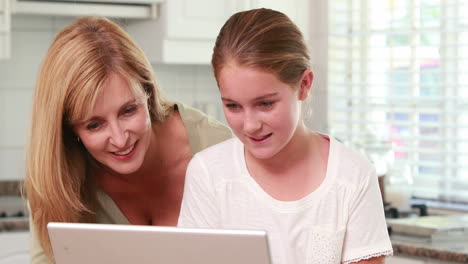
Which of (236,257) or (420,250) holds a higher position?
(236,257)

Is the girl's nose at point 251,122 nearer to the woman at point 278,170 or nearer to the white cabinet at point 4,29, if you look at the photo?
the woman at point 278,170

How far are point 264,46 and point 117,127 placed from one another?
1.18 feet

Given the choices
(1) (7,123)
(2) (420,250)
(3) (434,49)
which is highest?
(3) (434,49)

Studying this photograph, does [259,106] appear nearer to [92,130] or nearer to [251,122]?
[251,122]

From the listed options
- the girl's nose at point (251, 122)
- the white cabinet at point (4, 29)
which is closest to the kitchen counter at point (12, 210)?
the white cabinet at point (4, 29)

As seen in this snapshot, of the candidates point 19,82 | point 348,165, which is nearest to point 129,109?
point 348,165

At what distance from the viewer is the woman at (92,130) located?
161 centimetres

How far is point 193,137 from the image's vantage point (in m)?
1.92

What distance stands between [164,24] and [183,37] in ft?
0.29

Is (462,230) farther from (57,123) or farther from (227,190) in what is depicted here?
(57,123)

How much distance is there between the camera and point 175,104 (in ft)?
6.44

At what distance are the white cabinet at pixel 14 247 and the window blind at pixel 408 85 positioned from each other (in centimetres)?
130

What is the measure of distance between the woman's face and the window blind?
5.49 feet

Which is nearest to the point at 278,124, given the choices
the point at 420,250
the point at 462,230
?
the point at 420,250
